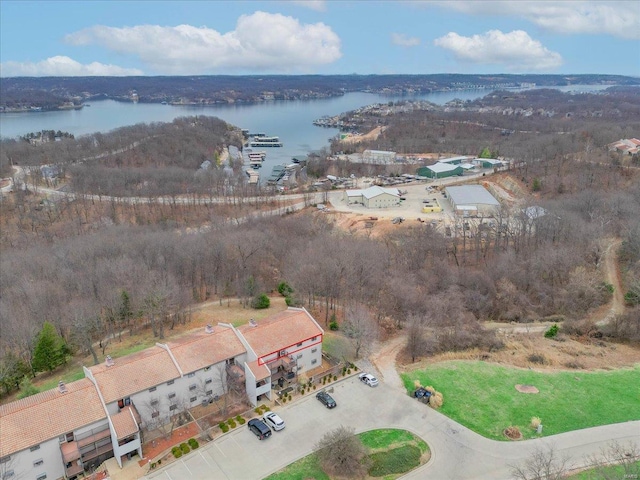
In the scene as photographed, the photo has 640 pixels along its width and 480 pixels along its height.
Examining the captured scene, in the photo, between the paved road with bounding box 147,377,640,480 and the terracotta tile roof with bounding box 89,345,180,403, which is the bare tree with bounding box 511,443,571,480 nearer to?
the paved road with bounding box 147,377,640,480

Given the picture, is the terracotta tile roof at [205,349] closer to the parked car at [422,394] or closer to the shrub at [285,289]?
the parked car at [422,394]

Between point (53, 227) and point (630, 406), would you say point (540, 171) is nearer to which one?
point (630, 406)

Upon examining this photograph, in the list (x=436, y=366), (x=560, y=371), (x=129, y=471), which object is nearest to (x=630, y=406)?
(x=560, y=371)

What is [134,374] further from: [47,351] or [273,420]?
[47,351]

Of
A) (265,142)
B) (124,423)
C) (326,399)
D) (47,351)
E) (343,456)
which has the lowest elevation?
(326,399)

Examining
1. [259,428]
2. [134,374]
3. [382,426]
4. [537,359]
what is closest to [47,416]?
[134,374]

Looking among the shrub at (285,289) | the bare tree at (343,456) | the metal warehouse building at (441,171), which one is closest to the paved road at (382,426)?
the bare tree at (343,456)
